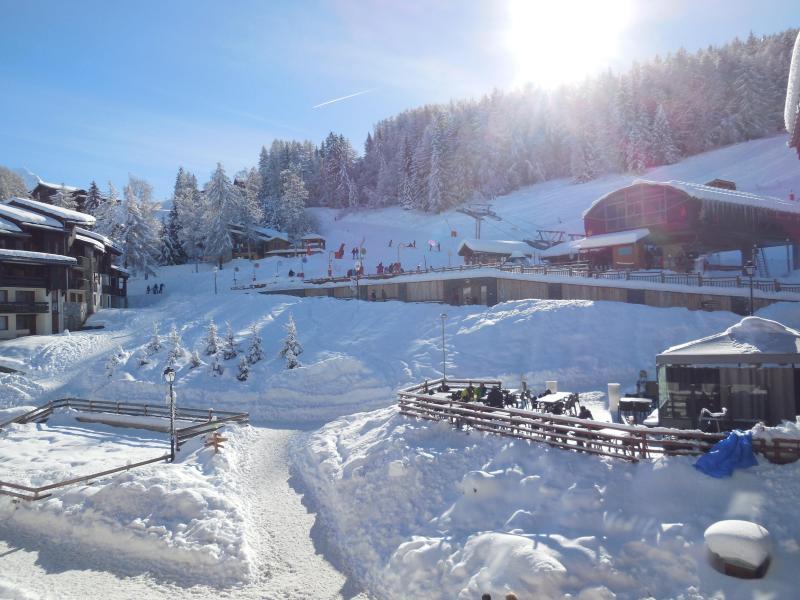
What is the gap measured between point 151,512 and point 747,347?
55.1 ft

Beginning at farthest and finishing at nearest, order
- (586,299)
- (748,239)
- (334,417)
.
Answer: (748,239) < (586,299) < (334,417)

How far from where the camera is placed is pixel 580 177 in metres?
77.6

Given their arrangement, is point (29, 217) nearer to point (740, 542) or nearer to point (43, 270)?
point (43, 270)

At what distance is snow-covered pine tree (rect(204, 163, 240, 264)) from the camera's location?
214ft

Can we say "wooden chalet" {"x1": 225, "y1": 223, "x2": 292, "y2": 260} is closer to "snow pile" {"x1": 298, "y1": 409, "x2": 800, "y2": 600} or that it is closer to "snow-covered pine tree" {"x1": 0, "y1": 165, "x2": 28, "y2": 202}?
"snow-covered pine tree" {"x1": 0, "y1": 165, "x2": 28, "y2": 202}

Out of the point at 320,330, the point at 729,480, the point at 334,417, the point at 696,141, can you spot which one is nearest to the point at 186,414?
the point at 334,417

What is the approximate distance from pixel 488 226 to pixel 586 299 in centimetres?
3748

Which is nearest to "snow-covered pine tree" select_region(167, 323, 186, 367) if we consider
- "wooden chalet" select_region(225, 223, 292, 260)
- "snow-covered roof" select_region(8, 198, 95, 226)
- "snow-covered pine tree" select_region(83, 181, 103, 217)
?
"snow-covered roof" select_region(8, 198, 95, 226)

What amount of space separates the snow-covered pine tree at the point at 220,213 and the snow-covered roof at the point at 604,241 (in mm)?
40689

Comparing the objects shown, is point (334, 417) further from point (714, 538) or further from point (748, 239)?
point (748, 239)

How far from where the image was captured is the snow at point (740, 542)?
8.35 m

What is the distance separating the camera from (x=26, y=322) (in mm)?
38844

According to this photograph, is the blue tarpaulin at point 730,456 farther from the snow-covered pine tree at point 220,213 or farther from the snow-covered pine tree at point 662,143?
the snow-covered pine tree at point 662,143

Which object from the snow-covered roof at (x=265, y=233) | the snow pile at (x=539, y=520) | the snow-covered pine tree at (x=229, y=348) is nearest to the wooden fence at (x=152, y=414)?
the snow-covered pine tree at (x=229, y=348)
